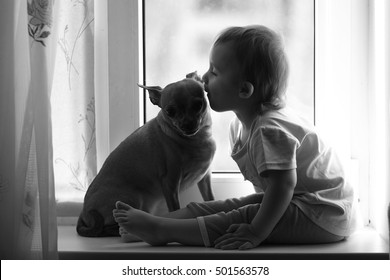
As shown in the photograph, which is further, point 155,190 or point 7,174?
point 155,190

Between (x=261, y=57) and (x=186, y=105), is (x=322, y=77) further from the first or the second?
(x=186, y=105)

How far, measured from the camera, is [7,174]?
1.05 meters

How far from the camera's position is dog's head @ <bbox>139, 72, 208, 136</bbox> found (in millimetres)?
1176

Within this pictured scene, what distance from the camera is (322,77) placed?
140 centimetres

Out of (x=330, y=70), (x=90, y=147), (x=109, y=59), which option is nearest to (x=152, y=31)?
(x=109, y=59)

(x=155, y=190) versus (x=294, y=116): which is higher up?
(x=294, y=116)

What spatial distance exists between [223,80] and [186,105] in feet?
0.33

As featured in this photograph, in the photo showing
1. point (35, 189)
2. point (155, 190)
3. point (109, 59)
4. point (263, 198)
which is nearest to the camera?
point (35, 189)

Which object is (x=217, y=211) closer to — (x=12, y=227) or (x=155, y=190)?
(x=155, y=190)

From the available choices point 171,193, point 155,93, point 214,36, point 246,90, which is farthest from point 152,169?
point 214,36

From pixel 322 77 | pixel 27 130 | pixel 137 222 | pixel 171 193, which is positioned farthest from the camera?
pixel 322 77

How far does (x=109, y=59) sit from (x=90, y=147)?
242 millimetres

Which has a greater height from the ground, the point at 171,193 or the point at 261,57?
the point at 261,57

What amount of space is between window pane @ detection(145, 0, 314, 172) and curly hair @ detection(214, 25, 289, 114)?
0.30 meters
